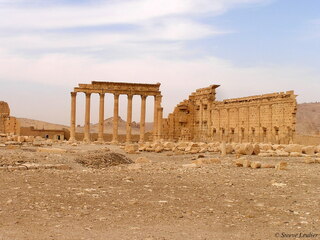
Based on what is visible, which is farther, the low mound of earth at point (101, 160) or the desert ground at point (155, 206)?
the low mound of earth at point (101, 160)

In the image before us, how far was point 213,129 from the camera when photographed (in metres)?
50.7

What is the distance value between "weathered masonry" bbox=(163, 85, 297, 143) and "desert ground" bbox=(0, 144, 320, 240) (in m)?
25.2

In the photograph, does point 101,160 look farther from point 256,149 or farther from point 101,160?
point 256,149

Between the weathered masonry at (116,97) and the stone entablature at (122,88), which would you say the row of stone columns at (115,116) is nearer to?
the weathered masonry at (116,97)

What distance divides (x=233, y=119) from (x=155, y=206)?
38.5 metres

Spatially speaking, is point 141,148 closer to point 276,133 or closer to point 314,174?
point 276,133

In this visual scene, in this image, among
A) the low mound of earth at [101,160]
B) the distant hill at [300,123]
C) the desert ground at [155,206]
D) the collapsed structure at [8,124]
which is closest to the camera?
the desert ground at [155,206]

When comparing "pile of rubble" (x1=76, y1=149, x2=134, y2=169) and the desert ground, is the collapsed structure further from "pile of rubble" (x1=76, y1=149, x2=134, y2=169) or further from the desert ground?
Answer: the desert ground

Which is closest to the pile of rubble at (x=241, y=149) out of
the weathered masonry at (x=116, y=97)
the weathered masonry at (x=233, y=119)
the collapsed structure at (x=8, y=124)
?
the weathered masonry at (x=233, y=119)

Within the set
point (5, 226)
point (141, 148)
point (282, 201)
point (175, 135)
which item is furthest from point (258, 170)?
point (175, 135)

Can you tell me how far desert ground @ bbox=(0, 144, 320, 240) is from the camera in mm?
7355

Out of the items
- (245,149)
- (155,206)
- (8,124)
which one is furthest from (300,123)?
(155,206)

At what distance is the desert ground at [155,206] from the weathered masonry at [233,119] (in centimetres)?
2525

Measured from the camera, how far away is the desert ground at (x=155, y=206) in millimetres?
7355
